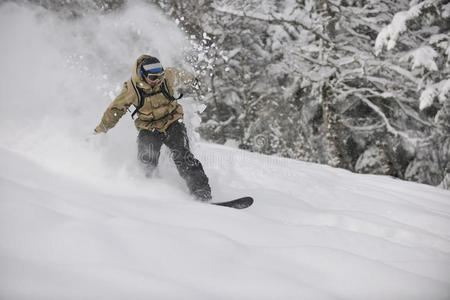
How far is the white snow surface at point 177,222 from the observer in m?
1.60

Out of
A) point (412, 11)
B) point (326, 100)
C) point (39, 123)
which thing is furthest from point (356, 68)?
point (39, 123)

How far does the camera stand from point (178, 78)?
13.4 feet

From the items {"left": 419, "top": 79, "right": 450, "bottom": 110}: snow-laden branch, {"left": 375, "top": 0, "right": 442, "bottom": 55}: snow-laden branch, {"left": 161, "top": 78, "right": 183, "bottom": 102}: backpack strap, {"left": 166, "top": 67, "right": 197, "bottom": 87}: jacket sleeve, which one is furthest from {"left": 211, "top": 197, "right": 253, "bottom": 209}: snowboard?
{"left": 375, "top": 0, "right": 442, "bottom": 55}: snow-laden branch

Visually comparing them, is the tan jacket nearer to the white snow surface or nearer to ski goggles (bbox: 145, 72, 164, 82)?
ski goggles (bbox: 145, 72, 164, 82)

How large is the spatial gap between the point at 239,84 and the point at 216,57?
62.2 inches

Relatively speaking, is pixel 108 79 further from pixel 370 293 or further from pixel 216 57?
pixel 370 293

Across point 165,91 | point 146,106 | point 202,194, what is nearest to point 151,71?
point 165,91

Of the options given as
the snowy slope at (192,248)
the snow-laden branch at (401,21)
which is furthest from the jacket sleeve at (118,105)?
the snow-laden branch at (401,21)

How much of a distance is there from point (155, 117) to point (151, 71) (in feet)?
1.97

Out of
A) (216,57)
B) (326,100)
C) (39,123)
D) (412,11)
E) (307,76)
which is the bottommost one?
(39,123)

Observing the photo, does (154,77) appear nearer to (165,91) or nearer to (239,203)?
(165,91)

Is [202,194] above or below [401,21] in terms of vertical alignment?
below

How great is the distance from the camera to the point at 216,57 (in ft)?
41.5

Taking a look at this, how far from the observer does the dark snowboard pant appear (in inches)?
139
